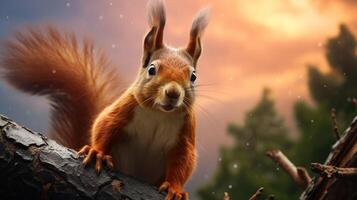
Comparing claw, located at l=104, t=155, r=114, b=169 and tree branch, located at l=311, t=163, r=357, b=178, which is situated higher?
claw, located at l=104, t=155, r=114, b=169

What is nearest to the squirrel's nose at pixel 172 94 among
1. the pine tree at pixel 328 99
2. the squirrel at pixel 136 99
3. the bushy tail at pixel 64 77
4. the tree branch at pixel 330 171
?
the squirrel at pixel 136 99

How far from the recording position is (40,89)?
1.34 metres

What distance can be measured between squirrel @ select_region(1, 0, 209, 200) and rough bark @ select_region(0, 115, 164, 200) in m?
0.03

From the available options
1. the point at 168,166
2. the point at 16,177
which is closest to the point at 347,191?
the point at 168,166

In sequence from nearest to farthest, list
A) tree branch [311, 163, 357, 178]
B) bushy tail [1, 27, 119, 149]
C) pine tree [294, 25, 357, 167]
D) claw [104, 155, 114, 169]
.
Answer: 1. tree branch [311, 163, 357, 178]
2. claw [104, 155, 114, 169]
3. bushy tail [1, 27, 119, 149]
4. pine tree [294, 25, 357, 167]

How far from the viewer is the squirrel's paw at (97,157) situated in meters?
1.10

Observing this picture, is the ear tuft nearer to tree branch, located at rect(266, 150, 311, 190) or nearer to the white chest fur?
the white chest fur

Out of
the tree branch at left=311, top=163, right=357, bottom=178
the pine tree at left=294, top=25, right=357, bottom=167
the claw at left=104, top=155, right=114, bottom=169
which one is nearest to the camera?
the tree branch at left=311, top=163, right=357, bottom=178

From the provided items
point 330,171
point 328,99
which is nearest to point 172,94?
point 330,171

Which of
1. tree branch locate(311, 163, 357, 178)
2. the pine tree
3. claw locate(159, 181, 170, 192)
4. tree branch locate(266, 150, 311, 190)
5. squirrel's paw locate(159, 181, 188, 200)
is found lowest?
the pine tree

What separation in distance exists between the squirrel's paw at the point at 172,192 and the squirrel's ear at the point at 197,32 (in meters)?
0.26

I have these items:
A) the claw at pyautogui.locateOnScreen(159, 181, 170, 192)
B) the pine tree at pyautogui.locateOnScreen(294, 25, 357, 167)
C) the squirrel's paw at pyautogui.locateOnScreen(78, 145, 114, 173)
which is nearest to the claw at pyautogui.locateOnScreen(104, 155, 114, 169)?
the squirrel's paw at pyautogui.locateOnScreen(78, 145, 114, 173)

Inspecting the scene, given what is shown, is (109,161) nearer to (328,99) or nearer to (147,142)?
(147,142)

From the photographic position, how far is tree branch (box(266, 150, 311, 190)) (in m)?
1.39
